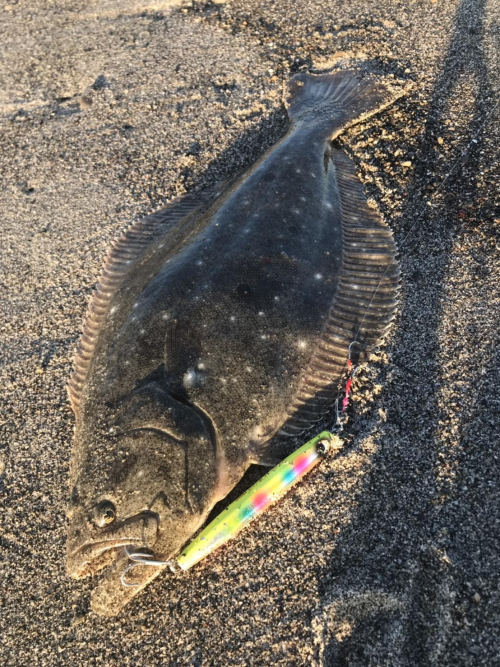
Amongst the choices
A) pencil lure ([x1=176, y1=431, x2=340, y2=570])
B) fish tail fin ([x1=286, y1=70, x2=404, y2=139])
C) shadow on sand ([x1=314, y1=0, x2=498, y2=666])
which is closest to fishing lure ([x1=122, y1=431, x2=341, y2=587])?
pencil lure ([x1=176, y1=431, x2=340, y2=570])

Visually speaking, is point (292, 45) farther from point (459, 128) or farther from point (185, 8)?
point (459, 128)

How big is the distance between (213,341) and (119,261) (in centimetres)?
128

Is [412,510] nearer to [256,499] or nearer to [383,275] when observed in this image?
[256,499]

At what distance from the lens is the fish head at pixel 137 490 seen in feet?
8.43

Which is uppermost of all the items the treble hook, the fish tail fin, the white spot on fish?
the fish tail fin

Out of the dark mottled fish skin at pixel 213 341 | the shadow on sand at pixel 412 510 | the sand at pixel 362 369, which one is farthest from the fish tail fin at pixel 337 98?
the shadow on sand at pixel 412 510

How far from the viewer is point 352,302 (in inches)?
135

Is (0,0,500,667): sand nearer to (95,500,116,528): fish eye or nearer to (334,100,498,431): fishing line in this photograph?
(334,100,498,431): fishing line

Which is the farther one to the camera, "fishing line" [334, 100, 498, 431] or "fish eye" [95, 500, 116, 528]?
"fishing line" [334, 100, 498, 431]

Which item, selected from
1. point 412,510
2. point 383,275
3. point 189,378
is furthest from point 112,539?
point 383,275

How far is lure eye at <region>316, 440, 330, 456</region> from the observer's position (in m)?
2.88

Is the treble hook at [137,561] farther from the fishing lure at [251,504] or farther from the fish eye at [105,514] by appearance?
the fish eye at [105,514]

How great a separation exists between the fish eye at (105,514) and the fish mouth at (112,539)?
3 centimetres

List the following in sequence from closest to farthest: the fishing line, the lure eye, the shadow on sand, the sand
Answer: the shadow on sand
the sand
the lure eye
the fishing line
